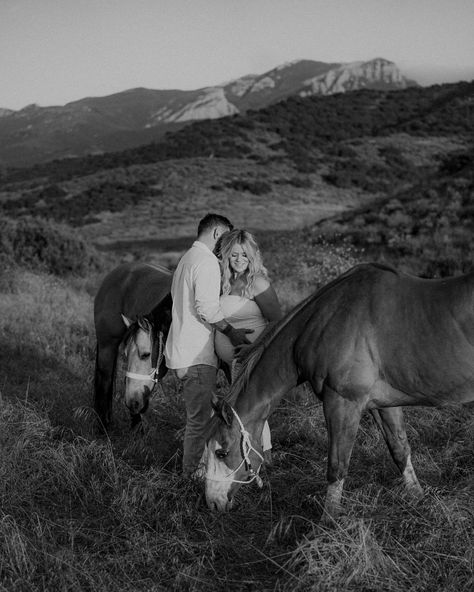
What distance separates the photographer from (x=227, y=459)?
3.43 meters

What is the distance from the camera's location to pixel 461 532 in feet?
10.2

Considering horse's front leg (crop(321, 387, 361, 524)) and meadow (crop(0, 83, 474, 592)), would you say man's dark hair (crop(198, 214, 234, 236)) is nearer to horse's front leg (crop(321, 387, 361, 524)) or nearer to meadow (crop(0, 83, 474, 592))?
horse's front leg (crop(321, 387, 361, 524))

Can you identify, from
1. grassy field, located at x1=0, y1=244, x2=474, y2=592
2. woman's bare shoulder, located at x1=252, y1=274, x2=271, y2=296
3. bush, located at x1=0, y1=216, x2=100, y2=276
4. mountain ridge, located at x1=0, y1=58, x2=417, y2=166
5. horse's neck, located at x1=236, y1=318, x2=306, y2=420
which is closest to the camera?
grassy field, located at x1=0, y1=244, x2=474, y2=592

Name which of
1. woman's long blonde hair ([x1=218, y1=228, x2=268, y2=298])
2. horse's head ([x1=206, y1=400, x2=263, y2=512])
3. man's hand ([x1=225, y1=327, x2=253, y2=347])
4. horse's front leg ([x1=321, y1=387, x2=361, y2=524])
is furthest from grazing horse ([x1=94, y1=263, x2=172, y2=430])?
horse's front leg ([x1=321, y1=387, x2=361, y2=524])

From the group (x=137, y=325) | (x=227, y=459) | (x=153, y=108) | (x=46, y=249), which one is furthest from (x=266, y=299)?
(x=153, y=108)

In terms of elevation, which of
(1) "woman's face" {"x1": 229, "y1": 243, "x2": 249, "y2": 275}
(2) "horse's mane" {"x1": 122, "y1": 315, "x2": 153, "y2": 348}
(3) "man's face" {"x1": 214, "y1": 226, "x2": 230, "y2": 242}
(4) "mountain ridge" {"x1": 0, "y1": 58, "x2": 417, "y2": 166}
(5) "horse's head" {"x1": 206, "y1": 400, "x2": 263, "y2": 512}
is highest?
(4) "mountain ridge" {"x1": 0, "y1": 58, "x2": 417, "y2": 166}

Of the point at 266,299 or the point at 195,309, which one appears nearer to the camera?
the point at 195,309

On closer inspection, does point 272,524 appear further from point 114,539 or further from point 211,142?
point 211,142

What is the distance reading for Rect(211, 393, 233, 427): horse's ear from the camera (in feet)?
11.0

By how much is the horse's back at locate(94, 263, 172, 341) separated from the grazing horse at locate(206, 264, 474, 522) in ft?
6.21

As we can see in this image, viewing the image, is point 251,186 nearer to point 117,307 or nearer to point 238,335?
point 117,307

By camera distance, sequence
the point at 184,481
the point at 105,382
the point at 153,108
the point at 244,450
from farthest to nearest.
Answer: the point at 153,108 < the point at 105,382 < the point at 184,481 < the point at 244,450

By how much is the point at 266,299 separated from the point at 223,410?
3.63 ft

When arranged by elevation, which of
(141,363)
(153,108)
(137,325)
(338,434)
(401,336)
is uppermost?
→ (153,108)
